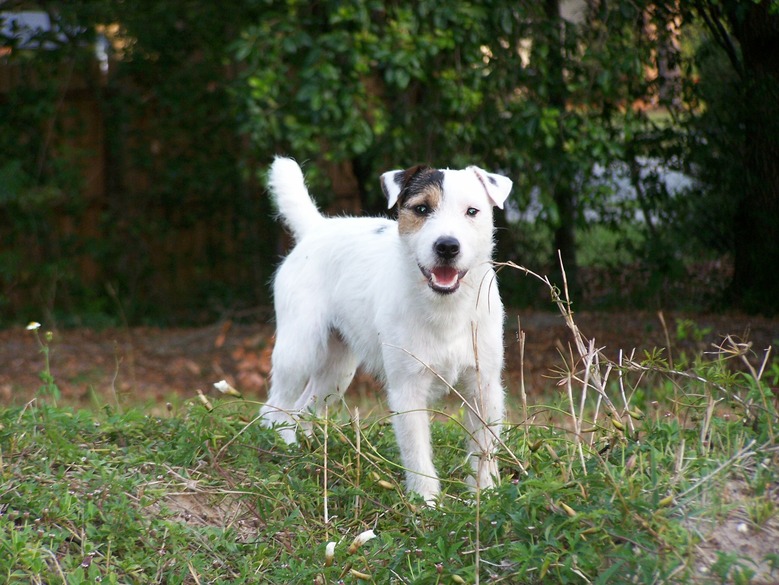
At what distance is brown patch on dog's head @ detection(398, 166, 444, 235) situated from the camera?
4.46 meters

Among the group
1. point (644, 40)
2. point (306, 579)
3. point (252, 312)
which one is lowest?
point (252, 312)

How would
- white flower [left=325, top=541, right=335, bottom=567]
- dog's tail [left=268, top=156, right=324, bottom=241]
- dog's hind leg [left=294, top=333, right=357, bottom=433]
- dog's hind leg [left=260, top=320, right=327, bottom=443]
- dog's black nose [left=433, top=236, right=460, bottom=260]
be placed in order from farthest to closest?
dog's tail [left=268, top=156, right=324, bottom=241] → dog's hind leg [left=294, top=333, right=357, bottom=433] → dog's hind leg [left=260, top=320, right=327, bottom=443] → dog's black nose [left=433, top=236, right=460, bottom=260] → white flower [left=325, top=541, right=335, bottom=567]

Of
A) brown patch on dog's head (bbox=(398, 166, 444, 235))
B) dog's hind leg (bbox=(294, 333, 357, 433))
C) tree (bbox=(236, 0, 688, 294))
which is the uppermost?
tree (bbox=(236, 0, 688, 294))

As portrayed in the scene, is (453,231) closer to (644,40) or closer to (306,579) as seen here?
(306,579)

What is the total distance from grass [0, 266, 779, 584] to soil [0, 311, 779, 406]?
132 inches

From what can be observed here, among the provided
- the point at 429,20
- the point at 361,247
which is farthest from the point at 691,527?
the point at 429,20

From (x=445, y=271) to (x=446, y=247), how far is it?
0.44 feet

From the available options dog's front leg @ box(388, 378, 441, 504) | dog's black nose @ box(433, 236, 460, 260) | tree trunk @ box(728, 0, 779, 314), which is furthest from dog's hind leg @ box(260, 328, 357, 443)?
tree trunk @ box(728, 0, 779, 314)

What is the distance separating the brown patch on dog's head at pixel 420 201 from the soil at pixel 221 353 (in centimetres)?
343

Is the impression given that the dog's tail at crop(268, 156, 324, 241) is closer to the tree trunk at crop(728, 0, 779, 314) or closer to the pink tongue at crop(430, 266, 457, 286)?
the pink tongue at crop(430, 266, 457, 286)

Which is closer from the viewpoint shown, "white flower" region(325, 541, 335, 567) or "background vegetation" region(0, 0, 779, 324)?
"white flower" region(325, 541, 335, 567)

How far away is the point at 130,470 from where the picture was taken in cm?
442

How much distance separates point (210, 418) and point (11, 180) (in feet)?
24.1

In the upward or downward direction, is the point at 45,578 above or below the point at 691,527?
below
